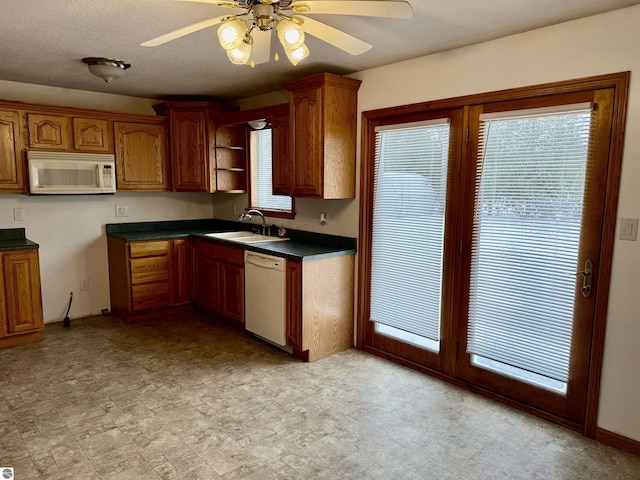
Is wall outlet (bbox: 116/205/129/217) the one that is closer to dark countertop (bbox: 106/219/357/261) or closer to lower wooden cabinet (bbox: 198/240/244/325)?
dark countertop (bbox: 106/219/357/261)

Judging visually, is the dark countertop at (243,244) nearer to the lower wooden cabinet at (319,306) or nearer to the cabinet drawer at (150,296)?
the lower wooden cabinet at (319,306)

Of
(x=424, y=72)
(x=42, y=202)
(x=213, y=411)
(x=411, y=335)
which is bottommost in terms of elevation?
(x=213, y=411)

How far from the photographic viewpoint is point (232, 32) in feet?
5.99

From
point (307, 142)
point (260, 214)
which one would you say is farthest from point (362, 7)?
point (260, 214)

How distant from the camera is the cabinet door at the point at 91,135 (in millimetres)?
4195

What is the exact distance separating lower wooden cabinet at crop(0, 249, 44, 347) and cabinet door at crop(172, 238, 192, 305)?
123cm

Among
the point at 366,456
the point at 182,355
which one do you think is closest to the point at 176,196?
the point at 182,355

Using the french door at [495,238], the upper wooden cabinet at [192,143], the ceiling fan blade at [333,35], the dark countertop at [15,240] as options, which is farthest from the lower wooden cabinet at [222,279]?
the ceiling fan blade at [333,35]

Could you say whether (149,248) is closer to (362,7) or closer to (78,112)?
(78,112)

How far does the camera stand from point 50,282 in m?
4.47

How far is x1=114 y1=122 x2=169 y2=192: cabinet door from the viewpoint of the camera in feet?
14.7

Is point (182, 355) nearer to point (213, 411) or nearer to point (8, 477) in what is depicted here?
point (213, 411)

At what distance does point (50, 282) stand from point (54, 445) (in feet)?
8.37

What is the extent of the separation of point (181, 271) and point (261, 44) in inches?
120
